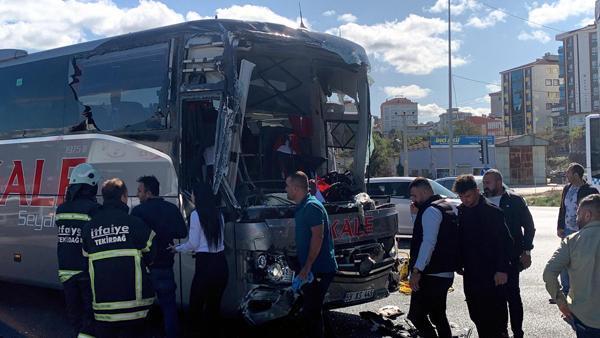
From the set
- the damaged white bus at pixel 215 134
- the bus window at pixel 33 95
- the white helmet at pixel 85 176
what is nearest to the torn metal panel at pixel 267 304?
Answer: the damaged white bus at pixel 215 134

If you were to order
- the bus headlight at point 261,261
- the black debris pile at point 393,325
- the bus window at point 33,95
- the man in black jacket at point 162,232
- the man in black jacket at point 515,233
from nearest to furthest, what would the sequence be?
the man in black jacket at point 162,232, the bus headlight at point 261,261, the man in black jacket at point 515,233, the black debris pile at point 393,325, the bus window at point 33,95

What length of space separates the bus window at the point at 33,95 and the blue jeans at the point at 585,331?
20.9ft

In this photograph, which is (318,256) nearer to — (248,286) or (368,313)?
(248,286)

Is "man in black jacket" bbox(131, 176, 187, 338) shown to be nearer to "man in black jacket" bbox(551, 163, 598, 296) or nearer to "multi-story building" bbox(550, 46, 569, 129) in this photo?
"man in black jacket" bbox(551, 163, 598, 296)

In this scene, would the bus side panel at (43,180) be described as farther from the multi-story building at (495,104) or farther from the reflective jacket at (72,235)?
the multi-story building at (495,104)

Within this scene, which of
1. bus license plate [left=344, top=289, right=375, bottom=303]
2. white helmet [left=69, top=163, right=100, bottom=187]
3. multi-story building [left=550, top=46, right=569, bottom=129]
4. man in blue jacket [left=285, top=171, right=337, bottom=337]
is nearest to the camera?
white helmet [left=69, top=163, right=100, bottom=187]

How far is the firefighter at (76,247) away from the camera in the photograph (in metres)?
4.90

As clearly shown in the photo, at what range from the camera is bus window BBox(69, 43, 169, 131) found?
6.60m

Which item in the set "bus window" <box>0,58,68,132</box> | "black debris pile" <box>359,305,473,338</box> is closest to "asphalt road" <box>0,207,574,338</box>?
"black debris pile" <box>359,305,473,338</box>

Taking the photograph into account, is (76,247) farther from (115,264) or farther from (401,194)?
(401,194)

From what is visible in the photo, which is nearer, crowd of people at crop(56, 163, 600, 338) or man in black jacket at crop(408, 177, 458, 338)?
crowd of people at crop(56, 163, 600, 338)

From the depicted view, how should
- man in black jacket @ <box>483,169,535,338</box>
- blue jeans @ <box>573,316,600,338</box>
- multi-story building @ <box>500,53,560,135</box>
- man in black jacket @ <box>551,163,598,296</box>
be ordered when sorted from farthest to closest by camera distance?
multi-story building @ <box>500,53,560,135</box> < man in black jacket @ <box>551,163,598,296</box> < man in black jacket @ <box>483,169,535,338</box> < blue jeans @ <box>573,316,600,338</box>

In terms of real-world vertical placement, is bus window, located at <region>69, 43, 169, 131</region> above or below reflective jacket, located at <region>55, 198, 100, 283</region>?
above

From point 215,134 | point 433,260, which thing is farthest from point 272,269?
point 433,260
